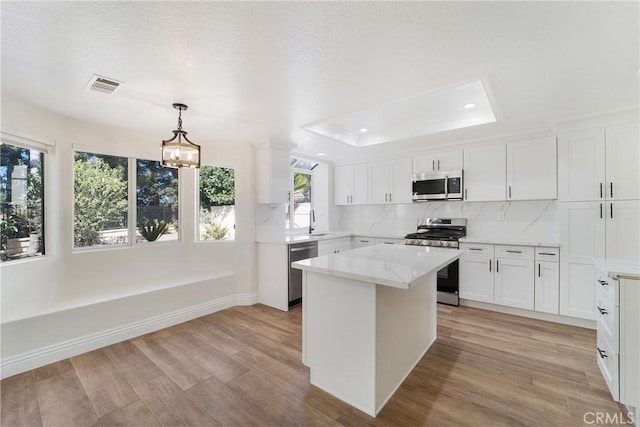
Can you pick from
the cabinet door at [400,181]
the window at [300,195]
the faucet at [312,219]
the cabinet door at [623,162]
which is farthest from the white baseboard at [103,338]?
the cabinet door at [623,162]

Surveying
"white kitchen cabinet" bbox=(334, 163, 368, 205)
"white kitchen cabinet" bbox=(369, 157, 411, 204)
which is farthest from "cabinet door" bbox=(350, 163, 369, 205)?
"white kitchen cabinet" bbox=(369, 157, 411, 204)

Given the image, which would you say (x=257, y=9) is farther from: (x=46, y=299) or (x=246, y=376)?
(x=46, y=299)

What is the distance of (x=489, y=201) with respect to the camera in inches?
163

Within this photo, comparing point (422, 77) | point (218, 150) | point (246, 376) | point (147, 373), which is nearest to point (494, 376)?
point (246, 376)

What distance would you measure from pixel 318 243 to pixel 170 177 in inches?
91.7

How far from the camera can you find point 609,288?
1.99 meters

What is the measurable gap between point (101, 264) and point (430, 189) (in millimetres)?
4590

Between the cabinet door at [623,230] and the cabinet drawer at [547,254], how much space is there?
16.7 inches

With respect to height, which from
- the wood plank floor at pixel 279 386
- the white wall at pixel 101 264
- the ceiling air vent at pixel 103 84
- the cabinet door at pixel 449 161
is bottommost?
the wood plank floor at pixel 279 386

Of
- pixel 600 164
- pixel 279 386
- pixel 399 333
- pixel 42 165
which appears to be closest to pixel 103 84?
pixel 42 165

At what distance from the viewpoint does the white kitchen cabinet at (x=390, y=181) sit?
4702 millimetres

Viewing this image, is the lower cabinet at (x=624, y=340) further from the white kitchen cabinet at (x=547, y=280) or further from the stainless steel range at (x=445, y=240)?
the stainless steel range at (x=445, y=240)

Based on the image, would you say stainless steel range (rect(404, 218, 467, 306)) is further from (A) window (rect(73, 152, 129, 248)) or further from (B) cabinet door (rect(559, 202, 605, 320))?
(A) window (rect(73, 152, 129, 248))

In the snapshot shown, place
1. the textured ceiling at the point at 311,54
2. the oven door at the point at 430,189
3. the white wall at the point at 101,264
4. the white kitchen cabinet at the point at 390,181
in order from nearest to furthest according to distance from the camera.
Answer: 1. the textured ceiling at the point at 311,54
2. the white wall at the point at 101,264
3. the oven door at the point at 430,189
4. the white kitchen cabinet at the point at 390,181
